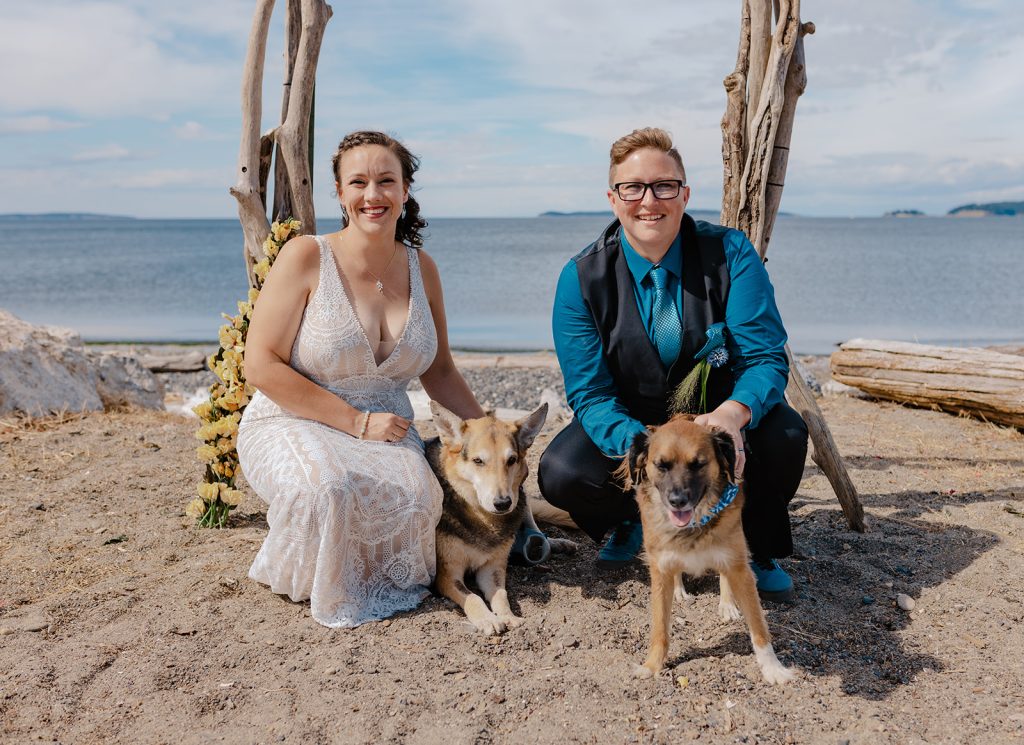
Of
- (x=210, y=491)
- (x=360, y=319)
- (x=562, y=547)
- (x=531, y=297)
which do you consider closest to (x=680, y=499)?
(x=562, y=547)

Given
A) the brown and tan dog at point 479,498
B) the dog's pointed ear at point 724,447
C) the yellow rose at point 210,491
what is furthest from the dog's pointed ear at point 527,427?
the yellow rose at point 210,491

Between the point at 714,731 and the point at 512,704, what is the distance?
2.51 feet

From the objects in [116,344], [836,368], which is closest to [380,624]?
[836,368]

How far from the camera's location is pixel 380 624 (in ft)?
12.6

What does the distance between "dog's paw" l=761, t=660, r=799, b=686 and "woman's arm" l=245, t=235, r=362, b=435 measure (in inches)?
87.8

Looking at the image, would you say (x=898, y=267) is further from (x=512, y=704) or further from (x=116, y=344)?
(x=512, y=704)

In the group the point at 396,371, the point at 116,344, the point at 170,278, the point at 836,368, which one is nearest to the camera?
the point at 396,371

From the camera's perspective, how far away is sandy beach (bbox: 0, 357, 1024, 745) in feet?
9.99

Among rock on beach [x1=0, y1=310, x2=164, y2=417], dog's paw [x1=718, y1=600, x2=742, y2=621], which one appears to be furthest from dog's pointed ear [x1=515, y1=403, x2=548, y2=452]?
rock on beach [x1=0, y1=310, x2=164, y2=417]

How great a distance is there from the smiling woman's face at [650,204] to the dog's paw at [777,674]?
6.45ft

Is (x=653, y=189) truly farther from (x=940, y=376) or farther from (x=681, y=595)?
(x=940, y=376)

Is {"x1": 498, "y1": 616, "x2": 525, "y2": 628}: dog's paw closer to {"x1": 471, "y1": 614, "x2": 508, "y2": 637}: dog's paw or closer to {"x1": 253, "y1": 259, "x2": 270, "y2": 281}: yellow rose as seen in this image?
{"x1": 471, "y1": 614, "x2": 508, "y2": 637}: dog's paw

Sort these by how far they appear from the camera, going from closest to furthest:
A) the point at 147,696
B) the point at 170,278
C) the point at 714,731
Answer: the point at 714,731, the point at 147,696, the point at 170,278

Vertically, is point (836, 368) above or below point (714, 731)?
above
